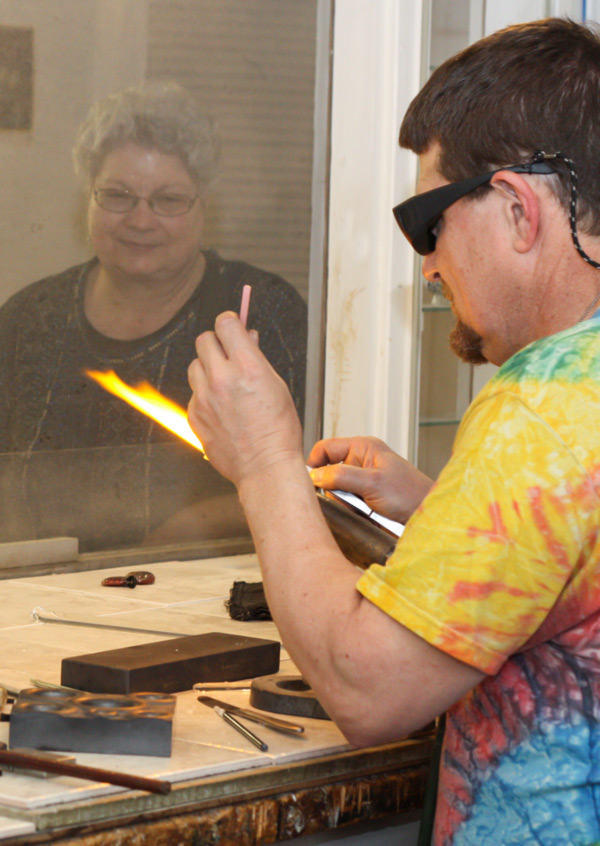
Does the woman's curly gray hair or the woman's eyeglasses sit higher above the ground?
the woman's curly gray hair

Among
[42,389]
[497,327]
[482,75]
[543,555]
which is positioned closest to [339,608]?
[543,555]

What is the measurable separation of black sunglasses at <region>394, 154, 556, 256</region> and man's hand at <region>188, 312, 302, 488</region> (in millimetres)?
206

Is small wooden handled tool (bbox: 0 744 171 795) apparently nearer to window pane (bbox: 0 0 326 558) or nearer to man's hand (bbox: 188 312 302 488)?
man's hand (bbox: 188 312 302 488)

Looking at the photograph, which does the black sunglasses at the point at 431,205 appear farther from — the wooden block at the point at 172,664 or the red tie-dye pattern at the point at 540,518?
the wooden block at the point at 172,664

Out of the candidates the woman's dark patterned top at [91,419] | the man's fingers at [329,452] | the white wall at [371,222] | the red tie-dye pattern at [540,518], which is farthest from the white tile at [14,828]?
the white wall at [371,222]

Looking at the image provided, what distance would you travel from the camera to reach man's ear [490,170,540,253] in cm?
108

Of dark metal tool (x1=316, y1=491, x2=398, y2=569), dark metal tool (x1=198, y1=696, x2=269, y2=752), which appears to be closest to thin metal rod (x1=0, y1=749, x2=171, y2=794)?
dark metal tool (x1=198, y1=696, x2=269, y2=752)

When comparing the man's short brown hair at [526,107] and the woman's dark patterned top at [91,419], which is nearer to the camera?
the man's short brown hair at [526,107]

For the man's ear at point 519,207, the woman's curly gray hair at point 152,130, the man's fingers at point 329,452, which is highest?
the woman's curly gray hair at point 152,130

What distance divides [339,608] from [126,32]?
1.46 m

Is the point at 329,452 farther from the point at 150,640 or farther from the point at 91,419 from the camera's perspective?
the point at 91,419

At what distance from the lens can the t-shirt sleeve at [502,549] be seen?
0.93 metres

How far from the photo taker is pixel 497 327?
116 centimetres

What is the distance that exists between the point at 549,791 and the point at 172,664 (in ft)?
1.57
